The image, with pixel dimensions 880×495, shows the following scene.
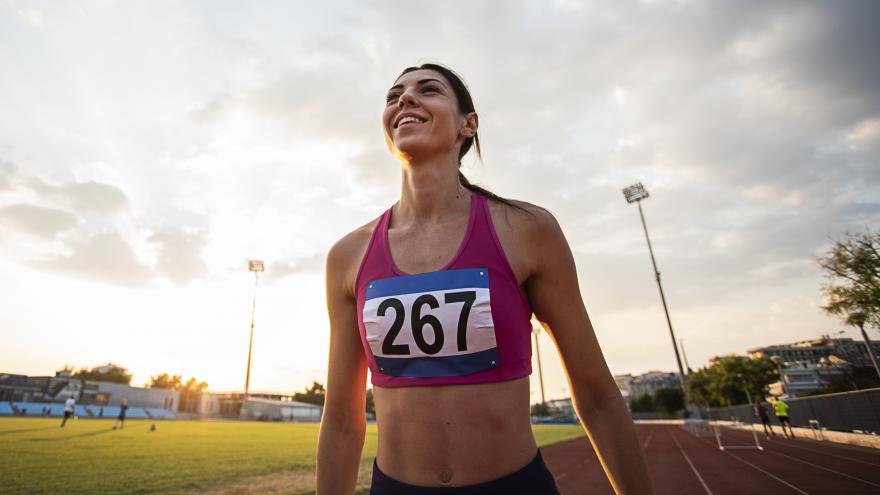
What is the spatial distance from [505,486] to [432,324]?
538 millimetres

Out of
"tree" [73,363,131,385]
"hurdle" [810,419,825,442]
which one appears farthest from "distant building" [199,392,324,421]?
"hurdle" [810,419,825,442]

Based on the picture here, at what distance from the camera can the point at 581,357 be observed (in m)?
1.43

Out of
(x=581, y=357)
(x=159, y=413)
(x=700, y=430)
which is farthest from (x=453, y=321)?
(x=159, y=413)

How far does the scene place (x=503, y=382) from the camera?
1.36 m

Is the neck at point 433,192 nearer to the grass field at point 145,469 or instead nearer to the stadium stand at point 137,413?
the grass field at point 145,469

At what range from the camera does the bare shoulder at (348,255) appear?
70.9 inches

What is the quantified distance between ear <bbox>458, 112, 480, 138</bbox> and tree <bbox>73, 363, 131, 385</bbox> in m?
105

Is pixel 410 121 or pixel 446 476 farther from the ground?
pixel 410 121

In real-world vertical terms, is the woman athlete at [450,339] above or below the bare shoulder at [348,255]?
below

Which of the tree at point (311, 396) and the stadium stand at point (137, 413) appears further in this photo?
the tree at point (311, 396)

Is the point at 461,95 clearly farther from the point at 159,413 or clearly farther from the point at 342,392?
the point at 159,413

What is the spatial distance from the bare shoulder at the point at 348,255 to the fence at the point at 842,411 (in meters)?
21.0

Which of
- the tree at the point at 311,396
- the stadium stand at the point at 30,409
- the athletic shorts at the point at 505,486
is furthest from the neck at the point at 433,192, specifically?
the tree at the point at 311,396

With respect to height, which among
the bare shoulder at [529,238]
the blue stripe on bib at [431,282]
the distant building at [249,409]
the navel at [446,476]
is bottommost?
the distant building at [249,409]
